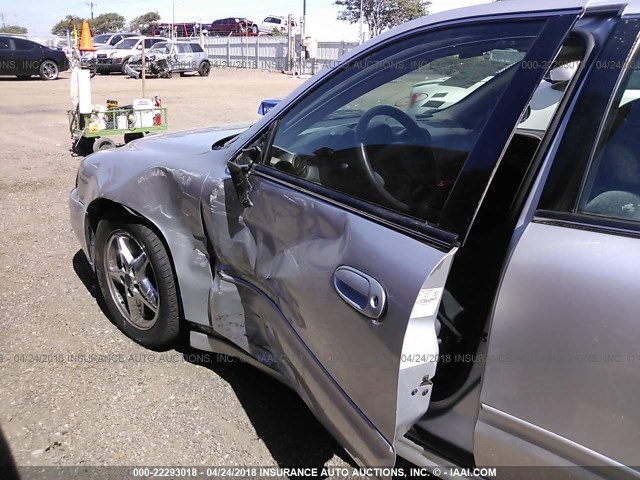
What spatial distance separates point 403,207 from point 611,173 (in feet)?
1.94

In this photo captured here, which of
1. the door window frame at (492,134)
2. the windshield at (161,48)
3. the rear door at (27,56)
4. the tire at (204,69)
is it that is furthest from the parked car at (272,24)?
the door window frame at (492,134)

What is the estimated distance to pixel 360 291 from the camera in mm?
1673

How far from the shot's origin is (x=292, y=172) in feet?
7.15

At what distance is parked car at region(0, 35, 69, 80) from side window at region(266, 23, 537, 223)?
75.2 ft

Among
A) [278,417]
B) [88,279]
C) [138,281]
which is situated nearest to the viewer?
[278,417]

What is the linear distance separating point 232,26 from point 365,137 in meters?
47.6

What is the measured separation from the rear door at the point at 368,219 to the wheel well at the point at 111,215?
38 centimetres

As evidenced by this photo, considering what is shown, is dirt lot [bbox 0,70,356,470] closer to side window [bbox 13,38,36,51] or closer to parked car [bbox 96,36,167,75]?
side window [bbox 13,38,36,51]

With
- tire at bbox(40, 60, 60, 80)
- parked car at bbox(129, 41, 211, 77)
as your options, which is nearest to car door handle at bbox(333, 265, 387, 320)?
tire at bbox(40, 60, 60, 80)

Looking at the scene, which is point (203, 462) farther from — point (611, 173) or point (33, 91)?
point (33, 91)

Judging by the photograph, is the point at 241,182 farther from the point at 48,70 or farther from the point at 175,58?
the point at 175,58

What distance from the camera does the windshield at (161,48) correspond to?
84.5 feet

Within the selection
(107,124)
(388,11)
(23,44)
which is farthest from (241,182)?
(388,11)

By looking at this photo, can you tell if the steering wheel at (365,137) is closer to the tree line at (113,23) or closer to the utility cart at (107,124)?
the utility cart at (107,124)
